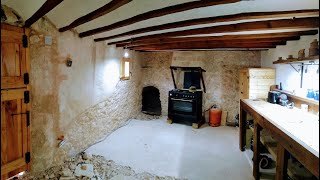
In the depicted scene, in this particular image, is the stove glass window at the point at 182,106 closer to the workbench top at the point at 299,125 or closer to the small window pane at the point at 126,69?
the small window pane at the point at 126,69

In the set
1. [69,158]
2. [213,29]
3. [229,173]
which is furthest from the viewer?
[69,158]

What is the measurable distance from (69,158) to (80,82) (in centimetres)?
130

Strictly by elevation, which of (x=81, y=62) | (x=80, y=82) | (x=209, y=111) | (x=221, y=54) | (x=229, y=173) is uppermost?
(x=221, y=54)

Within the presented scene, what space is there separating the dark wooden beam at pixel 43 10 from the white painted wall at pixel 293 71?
3.11 meters

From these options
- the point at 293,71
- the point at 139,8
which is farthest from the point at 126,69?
the point at 293,71

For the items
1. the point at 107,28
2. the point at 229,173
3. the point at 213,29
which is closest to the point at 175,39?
the point at 213,29

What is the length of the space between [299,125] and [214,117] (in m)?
3.59

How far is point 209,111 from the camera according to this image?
616cm

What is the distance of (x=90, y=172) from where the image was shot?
3250 mm

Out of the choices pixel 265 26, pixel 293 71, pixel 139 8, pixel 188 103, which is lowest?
pixel 188 103

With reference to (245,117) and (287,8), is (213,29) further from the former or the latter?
(245,117)

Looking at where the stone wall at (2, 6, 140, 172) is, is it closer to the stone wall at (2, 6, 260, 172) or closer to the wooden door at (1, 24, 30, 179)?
the stone wall at (2, 6, 260, 172)

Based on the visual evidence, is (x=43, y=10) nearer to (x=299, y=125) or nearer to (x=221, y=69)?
(x=299, y=125)

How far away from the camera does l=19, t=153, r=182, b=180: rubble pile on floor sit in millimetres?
3099
